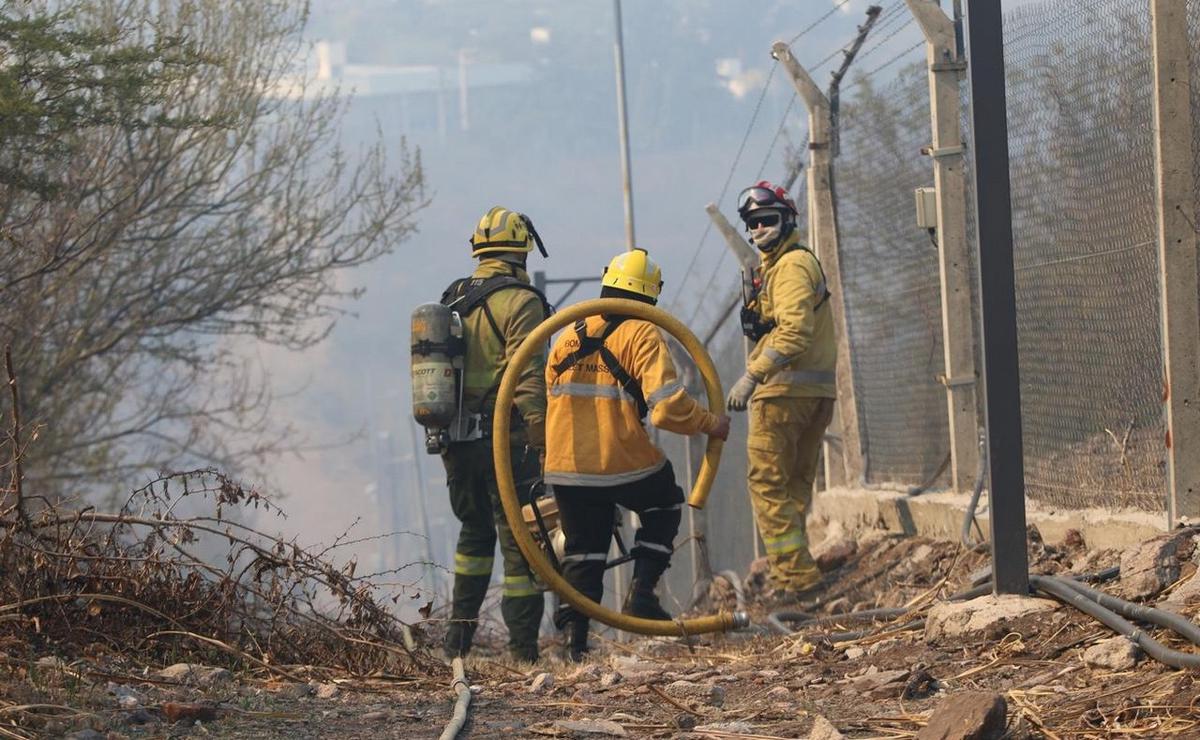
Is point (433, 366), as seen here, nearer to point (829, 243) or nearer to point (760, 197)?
point (760, 197)

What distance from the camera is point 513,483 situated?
265 inches

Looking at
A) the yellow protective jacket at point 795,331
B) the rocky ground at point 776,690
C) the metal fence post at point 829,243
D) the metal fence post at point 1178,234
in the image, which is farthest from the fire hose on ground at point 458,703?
the metal fence post at point 829,243

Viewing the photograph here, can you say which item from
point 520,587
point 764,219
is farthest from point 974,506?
point 520,587

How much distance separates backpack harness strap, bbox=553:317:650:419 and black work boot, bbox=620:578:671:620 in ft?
2.60

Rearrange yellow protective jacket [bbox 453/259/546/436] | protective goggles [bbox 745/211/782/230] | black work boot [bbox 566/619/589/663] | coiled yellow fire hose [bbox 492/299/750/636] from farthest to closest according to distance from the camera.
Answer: protective goggles [bbox 745/211/782/230]
yellow protective jacket [bbox 453/259/546/436]
black work boot [bbox 566/619/589/663]
coiled yellow fire hose [bbox 492/299/750/636]

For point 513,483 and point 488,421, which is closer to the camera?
point 513,483

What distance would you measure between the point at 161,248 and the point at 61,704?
1561 centimetres

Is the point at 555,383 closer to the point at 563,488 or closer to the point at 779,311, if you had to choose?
the point at 563,488

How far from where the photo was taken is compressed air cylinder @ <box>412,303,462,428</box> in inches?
287

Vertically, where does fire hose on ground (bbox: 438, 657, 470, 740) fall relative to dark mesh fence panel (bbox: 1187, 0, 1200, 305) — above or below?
below

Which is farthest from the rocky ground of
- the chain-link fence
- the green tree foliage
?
the green tree foliage

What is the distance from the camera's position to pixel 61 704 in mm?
4516

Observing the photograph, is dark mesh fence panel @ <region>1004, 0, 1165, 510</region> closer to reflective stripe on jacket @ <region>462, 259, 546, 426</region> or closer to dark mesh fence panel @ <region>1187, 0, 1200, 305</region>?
dark mesh fence panel @ <region>1187, 0, 1200, 305</region>

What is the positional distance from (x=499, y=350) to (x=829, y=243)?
344 cm
